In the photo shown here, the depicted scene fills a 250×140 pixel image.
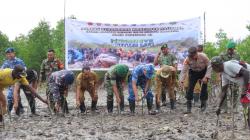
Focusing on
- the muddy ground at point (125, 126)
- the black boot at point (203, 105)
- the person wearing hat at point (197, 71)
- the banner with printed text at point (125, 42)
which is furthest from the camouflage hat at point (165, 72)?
the banner with printed text at point (125, 42)

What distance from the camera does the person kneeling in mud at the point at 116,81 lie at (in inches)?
489

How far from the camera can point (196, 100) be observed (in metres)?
15.6

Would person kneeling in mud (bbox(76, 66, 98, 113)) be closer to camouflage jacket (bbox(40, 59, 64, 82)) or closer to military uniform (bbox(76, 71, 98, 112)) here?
military uniform (bbox(76, 71, 98, 112))

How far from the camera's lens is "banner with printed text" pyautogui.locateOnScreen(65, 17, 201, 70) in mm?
18281

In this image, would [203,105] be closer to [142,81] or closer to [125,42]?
[142,81]

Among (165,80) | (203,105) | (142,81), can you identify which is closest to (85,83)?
(142,81)

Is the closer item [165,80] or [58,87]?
[58,87]

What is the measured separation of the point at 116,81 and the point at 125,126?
106 inches

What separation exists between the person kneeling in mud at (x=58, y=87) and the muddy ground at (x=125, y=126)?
15.9 inches

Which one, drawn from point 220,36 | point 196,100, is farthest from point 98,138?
point 220,36

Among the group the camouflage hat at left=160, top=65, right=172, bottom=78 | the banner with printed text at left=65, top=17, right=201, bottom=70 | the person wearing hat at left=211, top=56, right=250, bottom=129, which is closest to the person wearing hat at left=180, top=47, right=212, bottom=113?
the camouflage hat at left=160, top=65, right=172, bottom=78

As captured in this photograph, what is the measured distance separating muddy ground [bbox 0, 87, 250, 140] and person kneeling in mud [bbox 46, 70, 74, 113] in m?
0.40

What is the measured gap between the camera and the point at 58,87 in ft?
41.5

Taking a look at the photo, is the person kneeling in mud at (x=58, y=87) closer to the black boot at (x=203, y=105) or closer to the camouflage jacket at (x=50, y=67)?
the camouflage jacket at (x=50, y=67)
